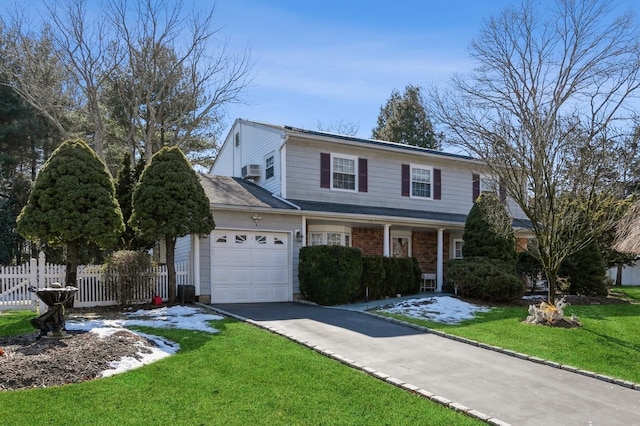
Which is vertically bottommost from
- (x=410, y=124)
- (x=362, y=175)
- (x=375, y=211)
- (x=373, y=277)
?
(x=373, y=277)

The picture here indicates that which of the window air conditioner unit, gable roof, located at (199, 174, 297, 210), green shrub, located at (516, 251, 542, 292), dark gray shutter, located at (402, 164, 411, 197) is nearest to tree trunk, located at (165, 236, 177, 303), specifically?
gable roof, located at (199, 174, 297, 210)

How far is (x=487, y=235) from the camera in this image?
15.6m

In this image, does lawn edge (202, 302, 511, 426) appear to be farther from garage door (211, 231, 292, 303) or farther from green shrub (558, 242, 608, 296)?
green shrub (558, 242, 608, 296)

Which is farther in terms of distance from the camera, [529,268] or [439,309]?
[529,268]

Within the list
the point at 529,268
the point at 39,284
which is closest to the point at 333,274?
the point at 39,284

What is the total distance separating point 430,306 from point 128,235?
9145 mm

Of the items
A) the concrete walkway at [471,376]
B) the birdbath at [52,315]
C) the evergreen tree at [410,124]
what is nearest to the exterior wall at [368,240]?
the concrete walkway at [471,376]

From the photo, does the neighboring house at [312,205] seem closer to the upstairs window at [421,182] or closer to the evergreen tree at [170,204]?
the upstairs window at [421,182]

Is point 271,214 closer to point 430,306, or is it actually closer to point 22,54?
point 430,306

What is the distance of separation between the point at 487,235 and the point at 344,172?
16.7ft

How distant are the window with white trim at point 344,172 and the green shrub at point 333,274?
12.0ft

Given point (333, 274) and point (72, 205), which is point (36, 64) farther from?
point (333, 274)

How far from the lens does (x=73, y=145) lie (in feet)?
39.4

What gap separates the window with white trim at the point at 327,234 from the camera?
1699 cm
